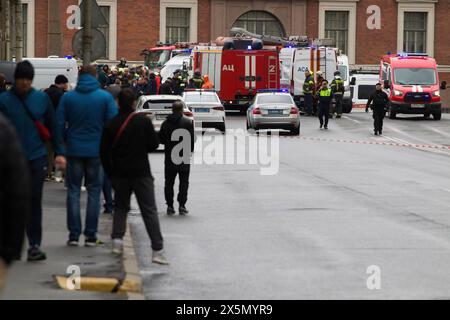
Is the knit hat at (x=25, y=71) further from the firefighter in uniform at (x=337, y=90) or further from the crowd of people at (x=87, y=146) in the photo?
the firefighter in uniform at (x=337, y=90)

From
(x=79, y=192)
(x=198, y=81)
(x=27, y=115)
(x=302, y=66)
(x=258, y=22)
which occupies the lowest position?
(x=79, y=192)

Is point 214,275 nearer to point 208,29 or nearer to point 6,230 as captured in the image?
point 6,230

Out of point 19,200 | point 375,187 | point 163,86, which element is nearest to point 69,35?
point 163,86

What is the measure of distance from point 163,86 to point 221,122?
634 cm

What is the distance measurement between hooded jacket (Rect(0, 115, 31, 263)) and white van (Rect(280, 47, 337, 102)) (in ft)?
153

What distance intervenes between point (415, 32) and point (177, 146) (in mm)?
59494

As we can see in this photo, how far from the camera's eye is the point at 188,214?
1817cm

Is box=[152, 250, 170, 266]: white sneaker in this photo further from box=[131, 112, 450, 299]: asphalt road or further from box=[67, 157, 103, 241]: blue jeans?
box=[67, 157, 103, 241]: blue jeans

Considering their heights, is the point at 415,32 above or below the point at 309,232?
above

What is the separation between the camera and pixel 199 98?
131 feet

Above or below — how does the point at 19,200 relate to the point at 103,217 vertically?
above

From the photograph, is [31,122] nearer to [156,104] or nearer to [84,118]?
[84,118]

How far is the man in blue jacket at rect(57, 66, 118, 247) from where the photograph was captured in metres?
13.8

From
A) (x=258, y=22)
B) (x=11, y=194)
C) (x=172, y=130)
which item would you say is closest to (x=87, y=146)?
(x=172, y=130)
